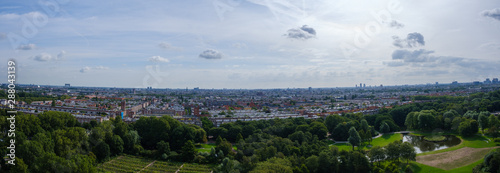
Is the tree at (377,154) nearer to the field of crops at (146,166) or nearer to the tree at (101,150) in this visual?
the field of crops at (146,166)

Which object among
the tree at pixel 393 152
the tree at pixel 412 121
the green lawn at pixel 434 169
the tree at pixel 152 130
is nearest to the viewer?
the green lawn at pixel 434 169

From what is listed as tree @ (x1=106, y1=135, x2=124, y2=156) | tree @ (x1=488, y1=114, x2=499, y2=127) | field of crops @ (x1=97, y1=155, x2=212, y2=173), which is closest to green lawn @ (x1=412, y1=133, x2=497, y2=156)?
tree @ (x1=488, y1=114, x2=499, y2=127)

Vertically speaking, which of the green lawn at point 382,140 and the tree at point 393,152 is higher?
the tree at point 393,152

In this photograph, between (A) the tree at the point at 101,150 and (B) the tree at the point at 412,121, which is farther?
(B) the tree at the point at 412,121

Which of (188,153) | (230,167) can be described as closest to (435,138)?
(230,167)

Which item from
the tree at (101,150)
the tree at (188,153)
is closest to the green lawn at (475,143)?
the tree at (188,153)

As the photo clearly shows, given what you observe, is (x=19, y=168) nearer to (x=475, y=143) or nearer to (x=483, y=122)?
(x=475, y=143)
